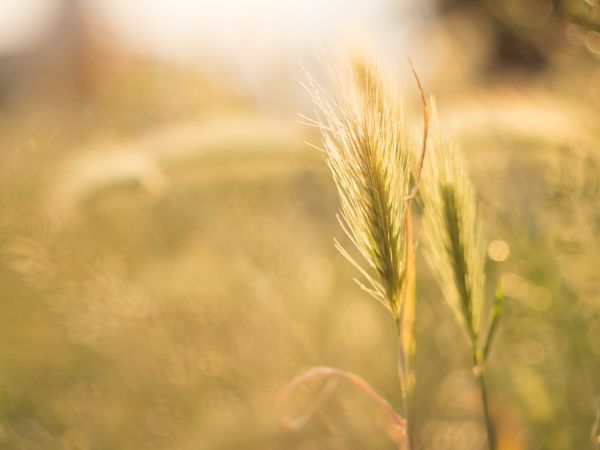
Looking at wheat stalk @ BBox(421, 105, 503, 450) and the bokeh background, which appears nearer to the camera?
wheat stalk @ BBox(421, 105, 503, 450)

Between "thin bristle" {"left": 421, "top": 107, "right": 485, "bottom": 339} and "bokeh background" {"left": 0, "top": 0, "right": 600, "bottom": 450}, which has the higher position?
"thin bristle" {"left": 421, "top": 107, "right": 485, "bottom": 339}

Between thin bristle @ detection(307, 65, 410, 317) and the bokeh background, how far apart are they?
0.24ft

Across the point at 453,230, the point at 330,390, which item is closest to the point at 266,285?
the point at 330,390

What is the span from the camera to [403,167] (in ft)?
0.94

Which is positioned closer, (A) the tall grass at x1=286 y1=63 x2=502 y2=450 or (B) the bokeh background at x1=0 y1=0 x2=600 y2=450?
(A) the tall grass at x1=286 y1=63 x2=502 y2=450

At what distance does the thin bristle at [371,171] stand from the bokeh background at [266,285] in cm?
7

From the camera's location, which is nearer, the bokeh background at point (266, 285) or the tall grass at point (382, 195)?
the tall grass at point (382, 195)

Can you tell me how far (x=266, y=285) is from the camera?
1.87 ft

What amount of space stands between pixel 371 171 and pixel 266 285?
0.32 metres

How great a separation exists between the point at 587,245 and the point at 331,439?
289 millimetres

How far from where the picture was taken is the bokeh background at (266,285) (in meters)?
0.50

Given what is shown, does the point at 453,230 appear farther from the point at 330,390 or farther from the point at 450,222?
the point at 330,390

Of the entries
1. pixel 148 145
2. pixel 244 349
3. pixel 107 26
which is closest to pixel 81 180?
pixel 148 145

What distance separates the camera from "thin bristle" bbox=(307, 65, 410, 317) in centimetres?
26
